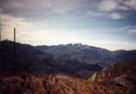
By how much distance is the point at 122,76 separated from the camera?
2164 centimetres

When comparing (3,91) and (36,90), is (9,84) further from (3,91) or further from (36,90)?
(36,90)

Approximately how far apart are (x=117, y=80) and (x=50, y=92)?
1293cm

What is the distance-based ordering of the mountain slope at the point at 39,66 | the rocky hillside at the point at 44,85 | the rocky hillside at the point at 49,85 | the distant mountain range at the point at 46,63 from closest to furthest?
the rocky hillside at the point at 44,85 → the rocky hillside at the point at 49,85 → the distant mountain range at the point at 46,63 → the mountain slope at the point at 39,66

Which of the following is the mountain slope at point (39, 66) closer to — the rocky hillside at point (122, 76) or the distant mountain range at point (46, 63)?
the distant mountain range at point (46, 63)

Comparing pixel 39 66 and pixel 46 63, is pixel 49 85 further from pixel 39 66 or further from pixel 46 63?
pixel 46 63

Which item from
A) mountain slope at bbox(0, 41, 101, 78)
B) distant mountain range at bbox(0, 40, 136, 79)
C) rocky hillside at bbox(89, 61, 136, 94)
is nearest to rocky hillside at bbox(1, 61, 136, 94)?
rocky hillside at bbox(89, 61, 136, 94)

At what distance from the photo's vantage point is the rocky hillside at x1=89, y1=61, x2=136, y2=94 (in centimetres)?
1986

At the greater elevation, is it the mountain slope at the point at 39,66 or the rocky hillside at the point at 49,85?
the rocky hillside at the point at 49,85

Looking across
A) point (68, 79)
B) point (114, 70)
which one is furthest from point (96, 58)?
point (68, 79)

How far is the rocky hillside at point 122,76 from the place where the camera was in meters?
19.9

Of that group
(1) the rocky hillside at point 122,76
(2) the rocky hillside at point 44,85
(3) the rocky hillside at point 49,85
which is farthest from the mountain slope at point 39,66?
(1) the rocky hillside at point 122,76

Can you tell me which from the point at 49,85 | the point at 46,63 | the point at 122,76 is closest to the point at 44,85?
the point at 49,85

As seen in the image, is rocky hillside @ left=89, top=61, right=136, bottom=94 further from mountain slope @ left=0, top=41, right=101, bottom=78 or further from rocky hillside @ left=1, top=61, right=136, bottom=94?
mountain slope @ left=0, top=41, right=101, bottom=78

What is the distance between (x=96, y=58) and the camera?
142125 millimetres
